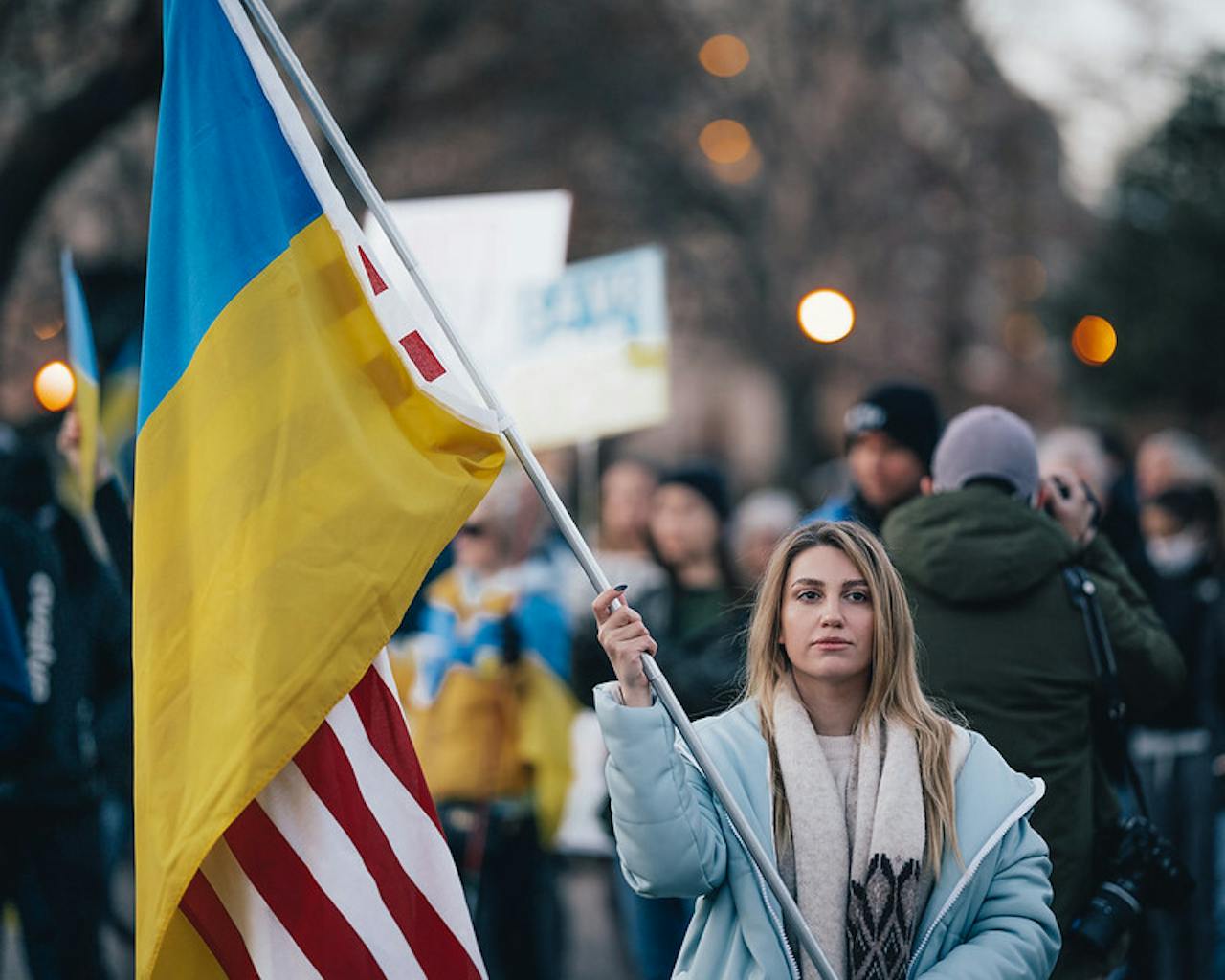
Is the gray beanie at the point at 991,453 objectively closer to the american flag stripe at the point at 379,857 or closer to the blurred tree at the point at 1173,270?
the american flag stripe at the point at 379,857

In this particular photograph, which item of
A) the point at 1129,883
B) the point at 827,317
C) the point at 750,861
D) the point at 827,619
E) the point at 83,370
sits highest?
the point at 827,317

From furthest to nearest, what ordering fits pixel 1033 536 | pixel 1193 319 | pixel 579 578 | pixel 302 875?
pixel 1193 319, pixel 579 578, pixel 1033 536, pixel 302 875

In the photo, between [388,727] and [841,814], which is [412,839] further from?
[841,814]

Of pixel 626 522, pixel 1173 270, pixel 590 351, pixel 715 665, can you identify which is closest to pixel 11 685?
pixel 715 665

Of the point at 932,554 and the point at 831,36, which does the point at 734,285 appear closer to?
the point at 831,36

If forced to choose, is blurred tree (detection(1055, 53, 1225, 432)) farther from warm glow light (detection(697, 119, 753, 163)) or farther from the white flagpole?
the white flagpole

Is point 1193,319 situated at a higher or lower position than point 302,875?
higher

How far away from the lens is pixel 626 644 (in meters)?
3.55

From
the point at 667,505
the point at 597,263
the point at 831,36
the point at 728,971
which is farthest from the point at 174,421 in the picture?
the point at 831,36

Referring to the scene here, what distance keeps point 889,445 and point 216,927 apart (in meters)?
2.76

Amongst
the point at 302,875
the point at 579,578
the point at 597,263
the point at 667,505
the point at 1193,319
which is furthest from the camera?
the point at 1193,319

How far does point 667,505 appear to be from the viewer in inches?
278

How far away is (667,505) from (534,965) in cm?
196

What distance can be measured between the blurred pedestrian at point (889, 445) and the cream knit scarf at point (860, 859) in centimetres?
209
